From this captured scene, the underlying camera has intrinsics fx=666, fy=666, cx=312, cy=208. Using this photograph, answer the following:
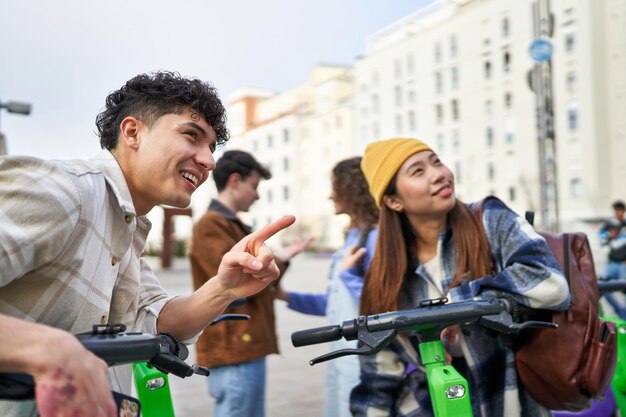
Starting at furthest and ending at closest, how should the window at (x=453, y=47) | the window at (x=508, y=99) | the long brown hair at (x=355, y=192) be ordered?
1. the window at (x=453, y=47)
2. the window at (x=508, y=99)
3. the long brown hair at (x=355, y=192)

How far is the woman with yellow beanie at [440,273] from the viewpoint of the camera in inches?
83.1

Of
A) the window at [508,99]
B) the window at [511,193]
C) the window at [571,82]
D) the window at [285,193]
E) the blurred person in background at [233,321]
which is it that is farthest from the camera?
the window at [285,193]

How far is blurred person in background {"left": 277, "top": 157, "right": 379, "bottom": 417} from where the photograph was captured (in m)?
3.02

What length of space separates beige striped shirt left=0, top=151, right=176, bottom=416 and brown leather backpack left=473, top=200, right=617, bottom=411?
4.05ft

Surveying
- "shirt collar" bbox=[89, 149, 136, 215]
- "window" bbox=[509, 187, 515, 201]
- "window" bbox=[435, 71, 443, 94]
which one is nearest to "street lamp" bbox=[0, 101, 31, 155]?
"shirt collar" bbox=[89, 149, 136, 215]

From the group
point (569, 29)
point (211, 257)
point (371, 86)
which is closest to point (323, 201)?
point (371, 86)

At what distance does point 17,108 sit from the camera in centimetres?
1346

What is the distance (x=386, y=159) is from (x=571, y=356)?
1004 mm

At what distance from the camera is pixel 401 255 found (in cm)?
249

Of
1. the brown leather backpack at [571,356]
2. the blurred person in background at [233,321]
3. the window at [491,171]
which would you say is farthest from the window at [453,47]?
the brown leather backpack at [571,356]

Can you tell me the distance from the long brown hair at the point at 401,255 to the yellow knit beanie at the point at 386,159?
0.10 metres

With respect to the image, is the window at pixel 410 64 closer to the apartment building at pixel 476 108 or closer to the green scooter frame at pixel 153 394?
the apartment building at pixel 476 108

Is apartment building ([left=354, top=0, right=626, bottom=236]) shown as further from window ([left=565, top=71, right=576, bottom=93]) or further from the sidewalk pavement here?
the sidewalk pavement

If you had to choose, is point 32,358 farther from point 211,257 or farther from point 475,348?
point 211,257
